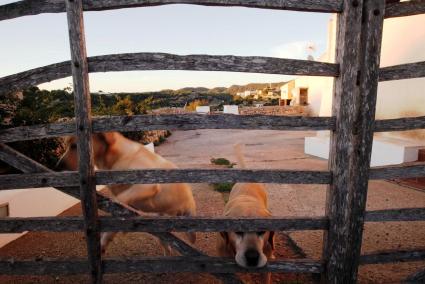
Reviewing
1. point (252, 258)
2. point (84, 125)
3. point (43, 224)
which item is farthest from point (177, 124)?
point (43, 224)

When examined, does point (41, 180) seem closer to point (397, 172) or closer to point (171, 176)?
point (171, 176)

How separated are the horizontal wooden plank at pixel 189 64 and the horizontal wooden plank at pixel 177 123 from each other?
0.34 m

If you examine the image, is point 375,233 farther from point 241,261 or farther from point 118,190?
point 118,190

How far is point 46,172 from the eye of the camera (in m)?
2.38

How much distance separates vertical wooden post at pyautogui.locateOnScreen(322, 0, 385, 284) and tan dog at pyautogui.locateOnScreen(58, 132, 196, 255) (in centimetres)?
207

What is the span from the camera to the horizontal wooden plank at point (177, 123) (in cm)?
227

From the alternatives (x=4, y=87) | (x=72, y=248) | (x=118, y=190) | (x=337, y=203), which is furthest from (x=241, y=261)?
(x=72, y=248)

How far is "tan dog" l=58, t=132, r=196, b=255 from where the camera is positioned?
3.52m

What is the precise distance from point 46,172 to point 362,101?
94.5 inches

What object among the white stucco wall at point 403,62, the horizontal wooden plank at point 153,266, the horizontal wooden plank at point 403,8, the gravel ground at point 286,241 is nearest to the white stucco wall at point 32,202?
the gravel ground at point 286,241

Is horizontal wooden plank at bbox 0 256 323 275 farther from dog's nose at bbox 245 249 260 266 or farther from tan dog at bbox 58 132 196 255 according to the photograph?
tan dog at bbox 58 132 196 255

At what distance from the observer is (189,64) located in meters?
2.22

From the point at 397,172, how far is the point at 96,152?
2.98 metres

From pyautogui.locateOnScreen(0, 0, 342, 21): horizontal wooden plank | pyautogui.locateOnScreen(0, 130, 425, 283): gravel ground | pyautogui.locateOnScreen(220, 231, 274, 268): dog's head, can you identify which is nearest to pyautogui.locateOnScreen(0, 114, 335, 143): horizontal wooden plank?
pyautogui.locateOnScreen(0, 0, 342, 21): horizontal wooden plank
